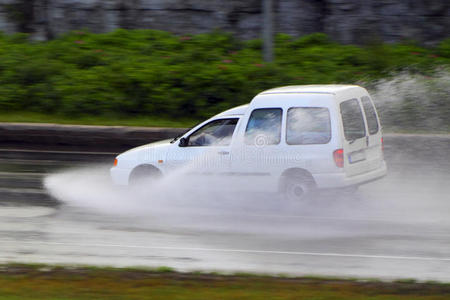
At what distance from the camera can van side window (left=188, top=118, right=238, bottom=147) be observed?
10445mm

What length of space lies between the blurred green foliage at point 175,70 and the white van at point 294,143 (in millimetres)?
6509

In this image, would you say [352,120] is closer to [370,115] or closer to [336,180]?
[370,115]

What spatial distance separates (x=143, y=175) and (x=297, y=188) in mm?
A: 2429

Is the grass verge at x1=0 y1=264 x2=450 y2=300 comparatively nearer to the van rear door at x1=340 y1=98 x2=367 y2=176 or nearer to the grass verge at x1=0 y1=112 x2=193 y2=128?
the van rear door at x1=340 y1=98 x2=367 y2=176

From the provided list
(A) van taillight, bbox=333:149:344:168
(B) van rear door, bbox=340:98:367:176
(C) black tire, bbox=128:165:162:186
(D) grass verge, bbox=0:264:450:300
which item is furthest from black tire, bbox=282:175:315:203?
(D) grass verge, bbox=0:264:450:300

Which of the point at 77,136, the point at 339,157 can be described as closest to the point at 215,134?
the point at 339,157

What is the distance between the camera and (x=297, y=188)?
32.9 ft

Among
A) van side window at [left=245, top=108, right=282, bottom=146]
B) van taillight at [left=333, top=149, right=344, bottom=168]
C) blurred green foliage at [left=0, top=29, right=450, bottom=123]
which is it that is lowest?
van taillight at [left=333, top=149, right=344, bottom=168]

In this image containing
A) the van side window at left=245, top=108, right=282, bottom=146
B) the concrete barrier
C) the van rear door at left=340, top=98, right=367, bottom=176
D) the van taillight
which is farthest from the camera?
the concrete barrier

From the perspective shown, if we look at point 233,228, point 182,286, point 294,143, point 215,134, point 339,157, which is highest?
point 215,134

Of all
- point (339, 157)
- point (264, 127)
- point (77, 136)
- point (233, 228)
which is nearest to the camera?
point (233, 228)

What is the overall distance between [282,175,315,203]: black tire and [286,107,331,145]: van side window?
0.50m

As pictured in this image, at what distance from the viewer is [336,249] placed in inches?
312

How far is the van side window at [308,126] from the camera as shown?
9.78m
